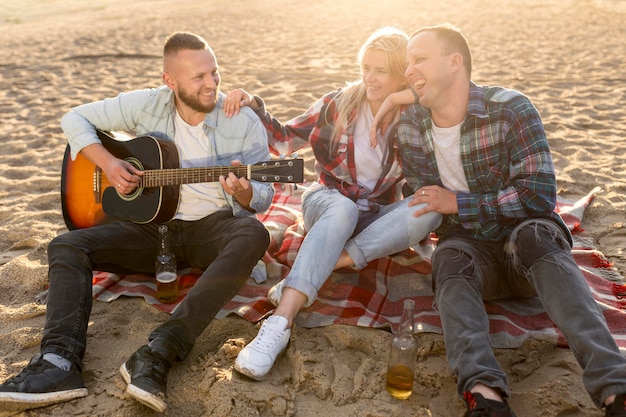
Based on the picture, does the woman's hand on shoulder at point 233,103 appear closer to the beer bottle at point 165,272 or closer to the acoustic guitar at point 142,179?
the acoustic guitar at point 142,179

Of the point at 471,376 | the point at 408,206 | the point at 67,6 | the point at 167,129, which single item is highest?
the point at 167,129

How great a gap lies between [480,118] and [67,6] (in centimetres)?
1991

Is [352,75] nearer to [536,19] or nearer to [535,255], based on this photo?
[535,255]

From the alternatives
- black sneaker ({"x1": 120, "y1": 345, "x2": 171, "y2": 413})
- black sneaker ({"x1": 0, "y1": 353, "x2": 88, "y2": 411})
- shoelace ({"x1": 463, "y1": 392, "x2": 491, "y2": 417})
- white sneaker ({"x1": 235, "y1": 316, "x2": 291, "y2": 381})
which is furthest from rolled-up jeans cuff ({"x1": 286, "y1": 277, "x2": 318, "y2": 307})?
black sneaker ({"x1": 0, "y1": 353, "x2": 88, "y2": 411})

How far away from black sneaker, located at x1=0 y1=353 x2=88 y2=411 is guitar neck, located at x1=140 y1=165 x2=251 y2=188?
1064 millimetres

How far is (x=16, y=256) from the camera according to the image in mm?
3635

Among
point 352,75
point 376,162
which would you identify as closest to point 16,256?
point 376,162

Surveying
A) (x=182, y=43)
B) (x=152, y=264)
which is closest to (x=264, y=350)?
(x=152, y=264)

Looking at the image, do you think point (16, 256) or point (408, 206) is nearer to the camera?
point (408, 206)

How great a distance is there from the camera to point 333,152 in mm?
3367

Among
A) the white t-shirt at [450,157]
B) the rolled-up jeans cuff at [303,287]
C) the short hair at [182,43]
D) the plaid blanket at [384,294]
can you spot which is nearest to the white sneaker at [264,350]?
the rolled-up jeans cuff at [303,287]

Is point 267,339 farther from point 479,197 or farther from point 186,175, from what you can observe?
point 479,197

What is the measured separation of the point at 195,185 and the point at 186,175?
0.63 feet

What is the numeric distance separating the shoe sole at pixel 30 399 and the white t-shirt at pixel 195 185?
3.73ft
